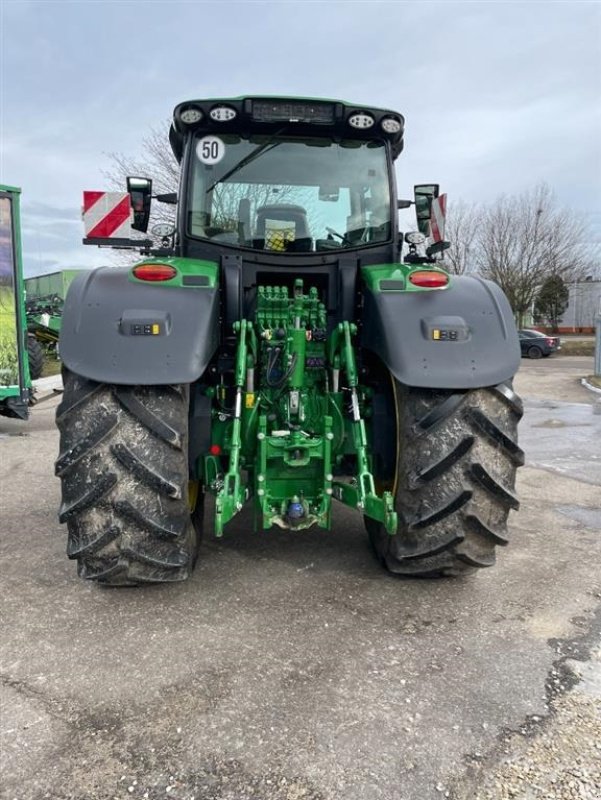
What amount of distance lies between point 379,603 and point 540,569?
1.24 m

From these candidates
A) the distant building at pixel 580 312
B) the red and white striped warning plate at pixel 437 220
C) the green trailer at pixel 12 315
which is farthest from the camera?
the distant building at pixel 580 312

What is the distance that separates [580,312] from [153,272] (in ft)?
184

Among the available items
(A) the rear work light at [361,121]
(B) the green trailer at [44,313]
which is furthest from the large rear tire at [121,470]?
(B) the green trailer at [44,313]

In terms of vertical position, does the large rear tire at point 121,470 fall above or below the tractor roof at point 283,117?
below

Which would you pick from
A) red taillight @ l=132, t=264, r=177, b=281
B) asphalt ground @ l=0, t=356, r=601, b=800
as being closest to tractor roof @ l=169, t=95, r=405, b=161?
red taillight @ l=132, t=264, r=177, b=281

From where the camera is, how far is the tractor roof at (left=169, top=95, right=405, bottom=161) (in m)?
3.73

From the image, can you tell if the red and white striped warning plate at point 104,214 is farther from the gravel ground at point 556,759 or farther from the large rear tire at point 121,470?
the gravel ground at point 556,759

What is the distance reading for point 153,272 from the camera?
3338 mm

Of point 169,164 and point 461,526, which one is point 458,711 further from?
point 169,164

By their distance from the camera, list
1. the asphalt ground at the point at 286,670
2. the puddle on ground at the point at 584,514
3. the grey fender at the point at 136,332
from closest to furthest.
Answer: the asphalt ground at the point at 286,670
the grey fender at the point at 136,332
the puddle on ground at the point at 584,514

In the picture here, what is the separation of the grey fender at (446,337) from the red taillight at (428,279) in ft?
0.13

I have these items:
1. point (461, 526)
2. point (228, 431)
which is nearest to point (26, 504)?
point (228, 431)

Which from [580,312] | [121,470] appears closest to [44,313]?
[121,470]

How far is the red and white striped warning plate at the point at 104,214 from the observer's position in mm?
6848
